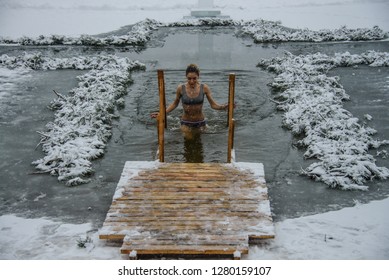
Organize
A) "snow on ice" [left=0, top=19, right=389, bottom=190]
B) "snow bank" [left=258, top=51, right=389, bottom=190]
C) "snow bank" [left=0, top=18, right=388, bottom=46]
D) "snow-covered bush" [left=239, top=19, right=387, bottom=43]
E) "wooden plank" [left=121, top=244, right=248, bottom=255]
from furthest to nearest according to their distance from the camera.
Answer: "snow-covered bush" [left=239, top=19, right=387, bottom=43]
"snow bank" [left=0, top=18, right=388, bottom=46]
"snow on ice" [left=0, top=19, right=389, bottom=190]
"snow bank" [left=258, top=51, right=389, bottom=190]
"wooden plank" [left=121, top=244, right=248, bottom=255]

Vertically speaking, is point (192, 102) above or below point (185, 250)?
above

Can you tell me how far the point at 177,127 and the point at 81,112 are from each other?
231 cm

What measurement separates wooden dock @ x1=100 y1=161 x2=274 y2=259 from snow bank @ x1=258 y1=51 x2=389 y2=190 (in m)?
1.59

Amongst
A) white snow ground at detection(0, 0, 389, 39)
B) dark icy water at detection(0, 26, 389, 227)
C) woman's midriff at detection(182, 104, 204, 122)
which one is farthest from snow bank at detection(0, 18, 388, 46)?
woman's midriff at detection(182, 104, 204, 122)

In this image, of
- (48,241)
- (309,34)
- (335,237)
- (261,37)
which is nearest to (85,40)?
(261,37)

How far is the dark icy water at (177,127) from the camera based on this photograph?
22.0 feet

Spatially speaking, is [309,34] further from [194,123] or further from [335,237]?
[335,237]

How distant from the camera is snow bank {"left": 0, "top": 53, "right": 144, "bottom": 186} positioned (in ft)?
25.4

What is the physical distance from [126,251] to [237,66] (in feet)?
31.2

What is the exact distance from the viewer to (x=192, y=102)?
28.0 feet

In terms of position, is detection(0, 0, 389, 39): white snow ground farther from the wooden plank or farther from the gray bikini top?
the wooden plank

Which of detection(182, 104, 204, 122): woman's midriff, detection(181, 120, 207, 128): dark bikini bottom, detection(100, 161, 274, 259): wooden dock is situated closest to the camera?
detection(100, 161, 274, 259): wooden dock
